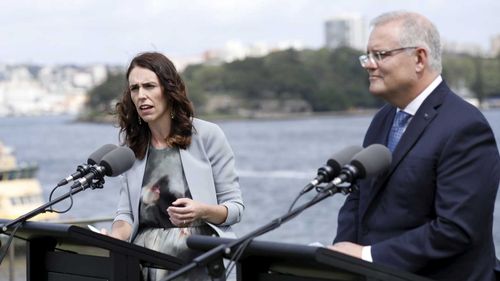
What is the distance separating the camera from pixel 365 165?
345 centimetres

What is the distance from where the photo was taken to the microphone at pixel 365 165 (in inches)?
135

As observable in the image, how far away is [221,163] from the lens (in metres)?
4.74

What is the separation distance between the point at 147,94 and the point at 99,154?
42cm

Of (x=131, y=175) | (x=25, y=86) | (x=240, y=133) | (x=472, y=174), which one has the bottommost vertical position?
(x=25, y=86)

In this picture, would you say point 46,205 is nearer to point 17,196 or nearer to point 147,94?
point 147,94

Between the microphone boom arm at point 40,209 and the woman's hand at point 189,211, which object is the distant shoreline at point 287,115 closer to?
the woman's hand at point 189,211

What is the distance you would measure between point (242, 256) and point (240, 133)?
99.5 meters

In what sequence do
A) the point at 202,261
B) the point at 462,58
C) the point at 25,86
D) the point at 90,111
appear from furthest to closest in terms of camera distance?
the point at 25,86 → the point at 90,111 → the point at 462,58 → the point at 202,261

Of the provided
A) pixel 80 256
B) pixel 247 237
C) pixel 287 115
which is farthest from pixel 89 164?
pixel 287 115

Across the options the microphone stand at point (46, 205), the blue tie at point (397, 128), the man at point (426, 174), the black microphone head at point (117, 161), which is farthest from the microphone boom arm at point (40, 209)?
the blue tie at point (397, 128)

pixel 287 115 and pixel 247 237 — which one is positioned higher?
pixel 247 237

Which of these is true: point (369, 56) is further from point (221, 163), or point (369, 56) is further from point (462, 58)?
point (462, 58)

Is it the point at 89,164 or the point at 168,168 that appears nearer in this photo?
the point at 89,164

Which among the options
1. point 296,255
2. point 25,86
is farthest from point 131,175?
point 25,86
